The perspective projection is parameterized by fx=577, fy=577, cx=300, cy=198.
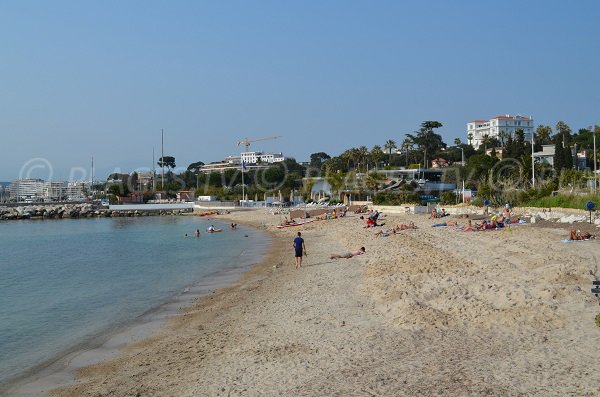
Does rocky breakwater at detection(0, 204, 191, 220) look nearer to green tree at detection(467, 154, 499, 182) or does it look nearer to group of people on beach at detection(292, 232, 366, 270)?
green tree at detection(467, 154, 499, 182)

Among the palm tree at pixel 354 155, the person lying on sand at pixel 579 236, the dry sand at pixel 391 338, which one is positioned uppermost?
the palm tree at pixel 354 155

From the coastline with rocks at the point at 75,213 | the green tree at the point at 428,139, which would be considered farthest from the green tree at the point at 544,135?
the coastline with rocks at the point at 75,213

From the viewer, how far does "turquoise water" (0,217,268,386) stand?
42.7 ft

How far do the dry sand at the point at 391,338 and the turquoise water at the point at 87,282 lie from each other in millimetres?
2152

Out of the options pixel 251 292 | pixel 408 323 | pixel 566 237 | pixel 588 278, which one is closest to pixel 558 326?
pixel 408 323

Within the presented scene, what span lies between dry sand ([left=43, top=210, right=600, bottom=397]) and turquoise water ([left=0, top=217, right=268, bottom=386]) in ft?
7.06

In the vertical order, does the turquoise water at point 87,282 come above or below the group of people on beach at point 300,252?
below

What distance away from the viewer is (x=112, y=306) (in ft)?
54.0

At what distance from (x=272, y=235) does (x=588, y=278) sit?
29223 mm

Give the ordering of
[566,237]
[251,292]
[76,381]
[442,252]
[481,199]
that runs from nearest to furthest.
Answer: [76,381] → [251,292] → [442,252] → [566,237] → [481,199]

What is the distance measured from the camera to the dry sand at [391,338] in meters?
7.27

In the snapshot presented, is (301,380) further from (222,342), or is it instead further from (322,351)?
(222,342)

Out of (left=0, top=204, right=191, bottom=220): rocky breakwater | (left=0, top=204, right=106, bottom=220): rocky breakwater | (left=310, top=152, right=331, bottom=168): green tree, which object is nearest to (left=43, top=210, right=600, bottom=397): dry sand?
(left=0, top=204, right=191, bottom=220): rocky breakwater

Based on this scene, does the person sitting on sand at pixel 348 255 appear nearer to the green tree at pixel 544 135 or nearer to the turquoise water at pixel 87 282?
the turquoise water at pixel 87 282
